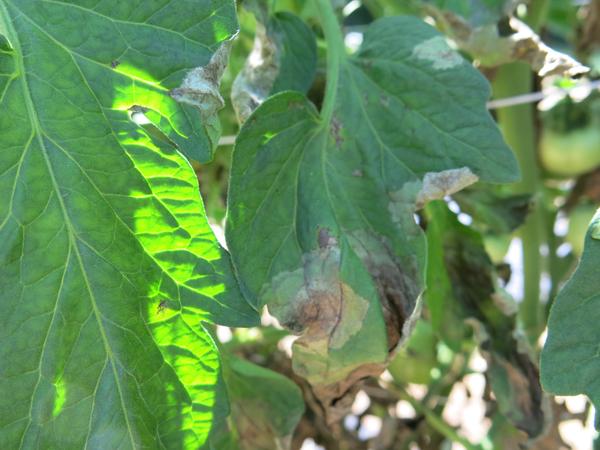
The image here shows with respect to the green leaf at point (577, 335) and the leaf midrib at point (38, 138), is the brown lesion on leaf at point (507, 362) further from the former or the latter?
the leaf midrib at point (38, 138)

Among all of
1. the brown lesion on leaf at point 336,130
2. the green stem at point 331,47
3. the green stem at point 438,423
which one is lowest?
the green stem at point 438,423

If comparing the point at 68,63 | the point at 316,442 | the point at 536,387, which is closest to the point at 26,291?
the point at 68,63

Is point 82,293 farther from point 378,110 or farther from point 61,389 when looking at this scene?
point 378,110

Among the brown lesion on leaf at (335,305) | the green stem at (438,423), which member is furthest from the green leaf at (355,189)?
the green stem at (438,423)

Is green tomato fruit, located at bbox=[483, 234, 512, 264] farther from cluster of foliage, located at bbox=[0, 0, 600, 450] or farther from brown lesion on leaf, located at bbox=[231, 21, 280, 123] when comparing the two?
brown lesion on leaf, located at bbox=[231, 21, 280, 123]

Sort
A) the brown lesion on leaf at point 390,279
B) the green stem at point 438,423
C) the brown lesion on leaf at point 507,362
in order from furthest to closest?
the green stem at point 438,423, the brown lesion on leaf at point 507,362, the brown lesion on leaf at point 390,279

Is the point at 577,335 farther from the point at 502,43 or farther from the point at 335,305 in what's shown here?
the point at 502,43

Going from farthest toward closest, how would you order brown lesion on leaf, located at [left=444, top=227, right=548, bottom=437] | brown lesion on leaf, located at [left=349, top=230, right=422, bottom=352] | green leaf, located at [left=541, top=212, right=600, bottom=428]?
brown lesion on leaf, located at [left=444, top=227, right=548, bottom=437], brown lesion on leaf, located at [left=349, top=230, right=422, bottom=352], green leaf, located at [left=541, top=212, right=600, bottom=428]

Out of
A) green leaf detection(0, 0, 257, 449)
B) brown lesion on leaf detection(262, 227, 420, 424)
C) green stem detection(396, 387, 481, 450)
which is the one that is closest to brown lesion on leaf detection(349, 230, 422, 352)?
brown lesion on leaf detection(262, 227, 420, 424)

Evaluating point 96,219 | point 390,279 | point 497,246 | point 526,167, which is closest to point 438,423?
point 497,246
